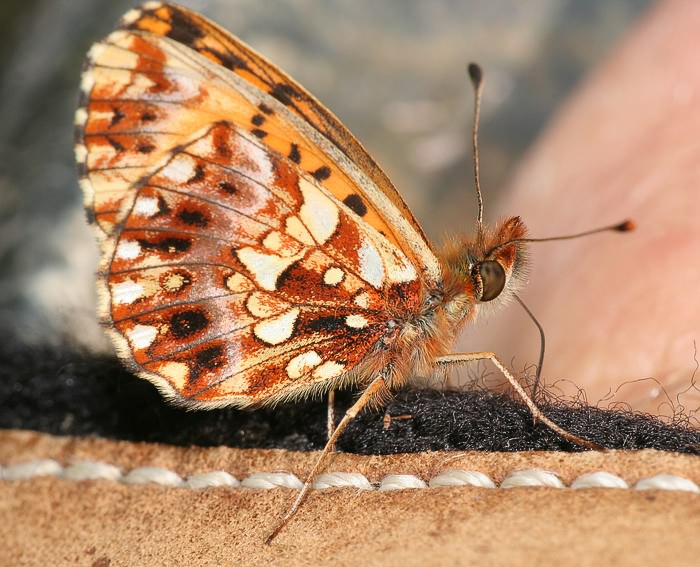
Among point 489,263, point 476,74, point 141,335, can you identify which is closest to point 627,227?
point 489,263

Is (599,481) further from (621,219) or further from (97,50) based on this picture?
(97,50)

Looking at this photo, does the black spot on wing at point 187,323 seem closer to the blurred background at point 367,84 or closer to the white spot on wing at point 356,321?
the white spot on wing at point 356,321

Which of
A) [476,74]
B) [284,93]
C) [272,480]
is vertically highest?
[476,74]

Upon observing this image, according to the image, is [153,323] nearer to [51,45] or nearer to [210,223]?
[210,223]

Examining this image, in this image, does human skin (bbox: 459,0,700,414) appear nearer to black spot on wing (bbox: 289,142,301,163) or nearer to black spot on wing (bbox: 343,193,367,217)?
black spot on wing (bbox: 343,193,367,217)

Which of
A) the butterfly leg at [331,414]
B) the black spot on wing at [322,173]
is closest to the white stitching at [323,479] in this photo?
the butterfly leg at [331,414]
